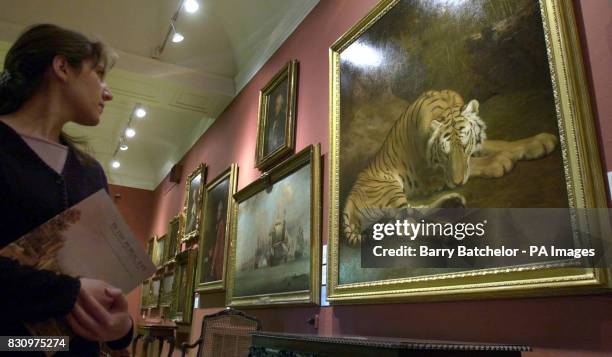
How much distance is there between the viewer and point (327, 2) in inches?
182

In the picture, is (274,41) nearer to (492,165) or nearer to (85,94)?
(492,165)

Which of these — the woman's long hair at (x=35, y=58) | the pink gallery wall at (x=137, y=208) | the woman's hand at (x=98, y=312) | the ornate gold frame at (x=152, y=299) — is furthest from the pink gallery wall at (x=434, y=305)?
the pink gallery wall at (x=137, y=208)

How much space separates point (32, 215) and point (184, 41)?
6.46 meters

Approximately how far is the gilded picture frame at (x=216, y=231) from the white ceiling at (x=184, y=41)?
1507 mm

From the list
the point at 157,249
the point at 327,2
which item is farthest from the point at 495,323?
the point at 157,249

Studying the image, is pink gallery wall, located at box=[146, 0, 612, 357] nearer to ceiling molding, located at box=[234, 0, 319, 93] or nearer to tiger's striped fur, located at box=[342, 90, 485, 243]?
ceiling molding, located at box=[234, 0, 319, 93]

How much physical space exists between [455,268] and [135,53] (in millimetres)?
6097

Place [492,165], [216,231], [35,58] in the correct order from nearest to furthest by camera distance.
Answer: [35,58] → [492,165] → [216,231]

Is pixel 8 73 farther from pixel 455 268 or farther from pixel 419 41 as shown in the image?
pixel 419 41

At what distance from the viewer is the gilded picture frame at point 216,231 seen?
613 cm

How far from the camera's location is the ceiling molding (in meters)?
5.18

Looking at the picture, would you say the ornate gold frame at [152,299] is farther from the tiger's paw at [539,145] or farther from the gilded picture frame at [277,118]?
the tiger's paw at [539,145]

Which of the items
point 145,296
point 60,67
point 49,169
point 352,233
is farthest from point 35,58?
point 145,296

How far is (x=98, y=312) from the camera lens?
93cm
